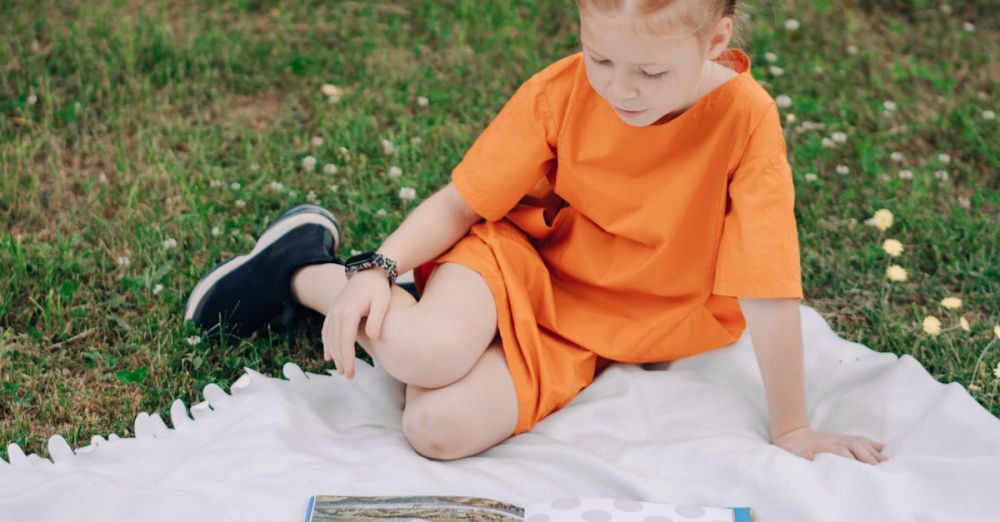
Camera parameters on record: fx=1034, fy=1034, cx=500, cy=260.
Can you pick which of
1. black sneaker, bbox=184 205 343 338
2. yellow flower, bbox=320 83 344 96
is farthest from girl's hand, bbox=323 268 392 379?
yellow flower, bbox=320 83 344 96

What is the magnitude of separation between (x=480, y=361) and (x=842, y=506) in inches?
28.0

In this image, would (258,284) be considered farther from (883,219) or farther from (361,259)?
(883,219)

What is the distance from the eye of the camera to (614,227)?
6.76 feet

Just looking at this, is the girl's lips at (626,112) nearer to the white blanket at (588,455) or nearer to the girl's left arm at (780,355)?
the girl's left arm at (780,355)

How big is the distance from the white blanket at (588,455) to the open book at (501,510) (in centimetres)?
5

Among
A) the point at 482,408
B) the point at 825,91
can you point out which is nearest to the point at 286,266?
the point at 482,408

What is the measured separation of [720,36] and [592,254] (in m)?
0.54

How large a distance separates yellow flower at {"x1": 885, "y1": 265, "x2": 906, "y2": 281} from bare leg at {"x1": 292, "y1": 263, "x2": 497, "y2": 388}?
118cm

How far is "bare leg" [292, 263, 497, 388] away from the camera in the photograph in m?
1.93

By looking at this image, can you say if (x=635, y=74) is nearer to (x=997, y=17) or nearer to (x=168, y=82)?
(x=168, y=82)

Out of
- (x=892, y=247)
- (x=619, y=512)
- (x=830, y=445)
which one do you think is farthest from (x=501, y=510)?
(x=892, y=247)

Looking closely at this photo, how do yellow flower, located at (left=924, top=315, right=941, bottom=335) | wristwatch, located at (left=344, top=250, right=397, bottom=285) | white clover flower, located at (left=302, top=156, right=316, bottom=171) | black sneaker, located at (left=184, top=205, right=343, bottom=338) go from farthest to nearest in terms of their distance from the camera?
white clover flower, located at (left=302, top=156, right=316, bottom=171)
yellow flower, located at (left=924, top=315, right=941, bottom=335)
black sneaker, located at (left=184, top=205, right=343, bottom=338)
wristwatch, located at (left=344, top=250, right=397, bottom=285)

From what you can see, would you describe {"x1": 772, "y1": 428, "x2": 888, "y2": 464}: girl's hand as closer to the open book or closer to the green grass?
the open book

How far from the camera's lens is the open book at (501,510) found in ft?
5.83
